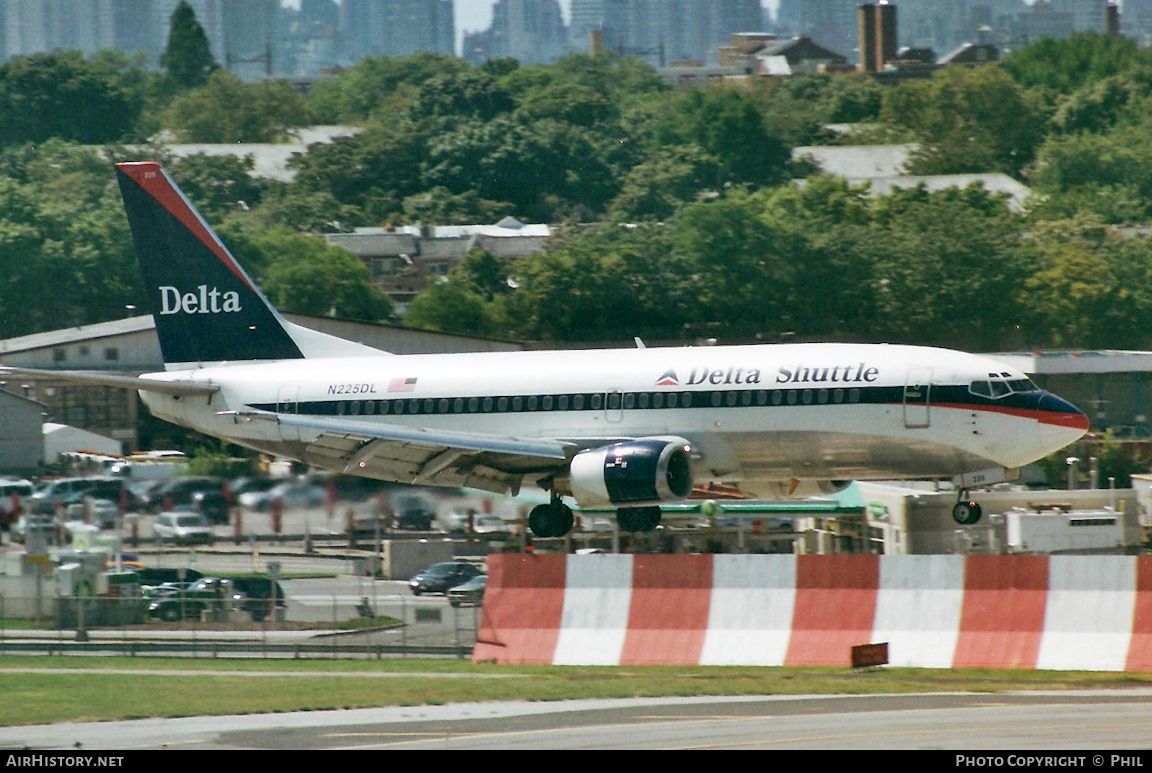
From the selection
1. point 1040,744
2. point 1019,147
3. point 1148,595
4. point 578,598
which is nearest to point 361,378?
point 578,598

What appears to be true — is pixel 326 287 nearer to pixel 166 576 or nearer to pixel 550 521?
pixel 166 576

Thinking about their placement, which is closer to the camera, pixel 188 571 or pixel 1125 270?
pixel 188 571

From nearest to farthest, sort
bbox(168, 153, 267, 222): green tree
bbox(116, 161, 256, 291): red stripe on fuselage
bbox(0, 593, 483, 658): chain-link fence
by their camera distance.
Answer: bbox(0, 593, 483, 658): chain-link fence, bbox(116, 161, 256, 291): red stripe on fuselage, bbox(168, 153, 267, 222): green tree

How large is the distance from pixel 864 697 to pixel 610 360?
1652 centimetres

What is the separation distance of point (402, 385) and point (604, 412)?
587cm

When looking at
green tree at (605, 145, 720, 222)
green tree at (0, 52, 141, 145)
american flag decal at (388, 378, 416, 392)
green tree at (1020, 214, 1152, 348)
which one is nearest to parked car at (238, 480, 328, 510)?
american flag decal at (388, 378, 416, 392)

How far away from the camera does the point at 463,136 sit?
15600cm

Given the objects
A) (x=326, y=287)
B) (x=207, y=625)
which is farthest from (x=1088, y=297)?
(x=207, y=625)

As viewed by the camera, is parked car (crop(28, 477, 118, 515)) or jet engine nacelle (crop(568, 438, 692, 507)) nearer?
jet engine nacelle (crop(568, 438, 692, 507))

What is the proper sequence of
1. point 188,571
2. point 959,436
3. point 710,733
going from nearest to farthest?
1. point 710,733
2. point 959,436
3. point 188,571

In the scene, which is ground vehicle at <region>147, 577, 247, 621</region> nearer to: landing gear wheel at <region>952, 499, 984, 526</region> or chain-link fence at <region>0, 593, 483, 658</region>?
chain-link fence at <region>0, 593, 483, 658</region>

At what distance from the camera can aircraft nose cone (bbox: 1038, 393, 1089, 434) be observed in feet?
130

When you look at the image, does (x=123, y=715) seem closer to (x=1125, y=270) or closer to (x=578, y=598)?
(x=578, y=598)

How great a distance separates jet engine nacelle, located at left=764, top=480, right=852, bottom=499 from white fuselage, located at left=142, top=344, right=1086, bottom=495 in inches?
17.4
